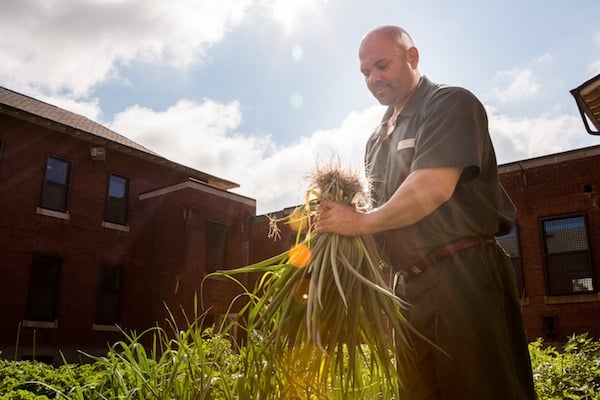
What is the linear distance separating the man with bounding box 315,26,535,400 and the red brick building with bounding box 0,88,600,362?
11238mm

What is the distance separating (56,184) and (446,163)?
15.9 meters

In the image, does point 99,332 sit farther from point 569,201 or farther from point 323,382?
point 323,382

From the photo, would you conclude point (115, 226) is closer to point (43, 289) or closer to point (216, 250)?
point (43, 289)

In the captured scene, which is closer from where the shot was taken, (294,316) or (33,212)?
(294,316)

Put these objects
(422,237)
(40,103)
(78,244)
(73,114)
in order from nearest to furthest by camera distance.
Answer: (422,237) → (78,244) → (40,103) → (73,114)

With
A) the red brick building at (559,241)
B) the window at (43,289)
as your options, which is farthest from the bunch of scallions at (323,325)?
the window at (43,289)

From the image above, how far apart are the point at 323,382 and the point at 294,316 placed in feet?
0.88

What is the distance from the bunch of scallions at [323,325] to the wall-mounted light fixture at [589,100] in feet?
24.8

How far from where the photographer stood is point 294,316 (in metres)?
1.93

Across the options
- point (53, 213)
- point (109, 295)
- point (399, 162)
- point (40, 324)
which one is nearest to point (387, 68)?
point (399, 162)

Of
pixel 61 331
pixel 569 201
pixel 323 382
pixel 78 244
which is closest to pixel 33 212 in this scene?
pixel 78 244

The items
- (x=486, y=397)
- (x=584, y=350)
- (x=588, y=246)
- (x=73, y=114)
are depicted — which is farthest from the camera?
(x=73, y=114)

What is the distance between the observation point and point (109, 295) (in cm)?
1678

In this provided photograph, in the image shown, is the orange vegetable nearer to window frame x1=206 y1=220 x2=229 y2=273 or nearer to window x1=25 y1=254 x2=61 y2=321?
window x1=25 y1=254 x2=61 y2=321
